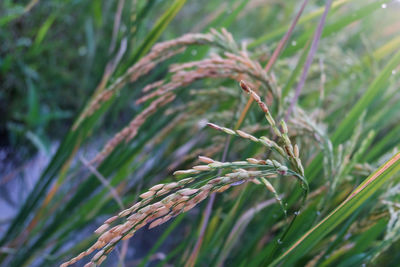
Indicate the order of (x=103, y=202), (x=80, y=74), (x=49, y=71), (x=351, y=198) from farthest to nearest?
(x=80, y=74)
(x=49, y=71)
(x=103, y=202)
(x=351, y=198)

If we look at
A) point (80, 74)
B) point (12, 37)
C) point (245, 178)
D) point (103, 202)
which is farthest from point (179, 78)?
point (80, 74)

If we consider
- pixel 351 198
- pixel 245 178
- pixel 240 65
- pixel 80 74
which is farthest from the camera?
pixel 80 74

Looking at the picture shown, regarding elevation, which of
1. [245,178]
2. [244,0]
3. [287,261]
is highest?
[244,0]

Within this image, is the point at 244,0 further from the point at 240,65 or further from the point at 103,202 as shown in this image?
the point at 103,202

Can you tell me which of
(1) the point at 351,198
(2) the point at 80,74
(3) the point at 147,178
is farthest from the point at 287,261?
(2) the point at 80,74

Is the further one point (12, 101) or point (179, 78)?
point (12, 101)

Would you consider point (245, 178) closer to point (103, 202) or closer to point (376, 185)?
point (376, 185)

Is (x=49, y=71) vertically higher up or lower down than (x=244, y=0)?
higher up

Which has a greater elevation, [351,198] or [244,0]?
[244,0]

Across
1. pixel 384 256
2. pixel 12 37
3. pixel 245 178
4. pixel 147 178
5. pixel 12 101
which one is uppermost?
pixel 12 37
